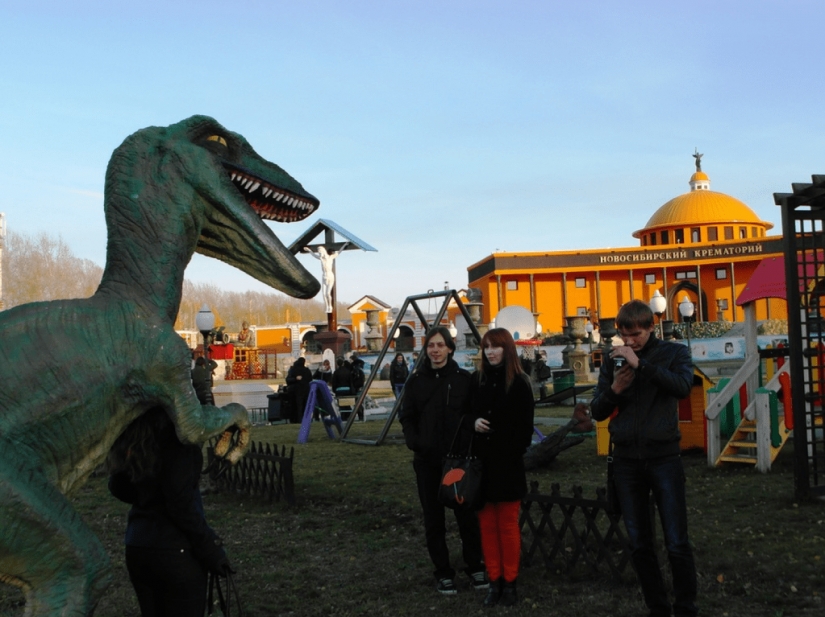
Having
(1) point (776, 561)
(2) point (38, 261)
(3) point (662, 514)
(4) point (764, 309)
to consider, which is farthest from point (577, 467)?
(2) point (38, 261)

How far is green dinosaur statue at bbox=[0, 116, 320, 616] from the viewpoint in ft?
8.48

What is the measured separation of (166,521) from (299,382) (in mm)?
15785

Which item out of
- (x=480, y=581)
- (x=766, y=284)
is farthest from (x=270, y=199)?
(x=766, y=284)

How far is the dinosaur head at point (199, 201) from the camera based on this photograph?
3043mm

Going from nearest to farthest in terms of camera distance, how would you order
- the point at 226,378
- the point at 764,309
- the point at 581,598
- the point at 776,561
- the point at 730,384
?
the point at 581,598, the point at 776,561, the point at 730,384, the point at 226,378, the point at 764,309

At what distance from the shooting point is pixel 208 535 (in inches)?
128

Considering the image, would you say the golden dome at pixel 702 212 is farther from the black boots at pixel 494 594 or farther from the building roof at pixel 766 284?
the black boots at pixel 494 594

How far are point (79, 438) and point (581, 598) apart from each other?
3.70m

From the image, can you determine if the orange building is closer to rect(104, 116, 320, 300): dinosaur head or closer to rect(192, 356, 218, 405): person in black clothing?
rect(192, 356, 218, 405): person in black clothing

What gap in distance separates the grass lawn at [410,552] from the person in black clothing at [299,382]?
7936 millimetres

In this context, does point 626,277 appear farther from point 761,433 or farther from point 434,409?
point 434,409

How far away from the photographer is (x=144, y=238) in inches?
120

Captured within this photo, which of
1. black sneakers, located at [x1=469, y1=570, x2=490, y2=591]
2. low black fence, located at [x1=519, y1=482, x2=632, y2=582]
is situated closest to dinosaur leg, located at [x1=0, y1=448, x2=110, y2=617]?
black sneakers, located at [x1=469, y1=570, x2=490, y2=591]

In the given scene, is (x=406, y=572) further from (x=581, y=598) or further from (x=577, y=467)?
(x=577, y=467)
